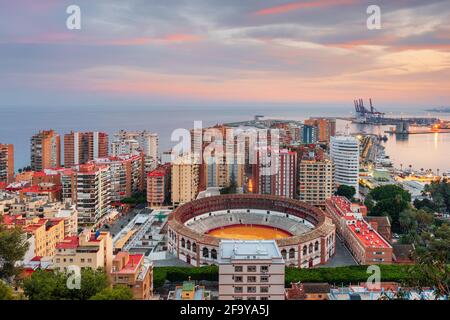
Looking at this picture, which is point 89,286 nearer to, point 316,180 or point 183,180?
point 183,180

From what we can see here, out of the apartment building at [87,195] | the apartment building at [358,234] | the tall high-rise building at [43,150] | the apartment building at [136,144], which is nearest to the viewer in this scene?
the apartment building at [358,234]

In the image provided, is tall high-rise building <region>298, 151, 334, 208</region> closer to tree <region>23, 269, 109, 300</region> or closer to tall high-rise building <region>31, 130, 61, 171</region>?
tree <region>23, 269, 109, 300</region>

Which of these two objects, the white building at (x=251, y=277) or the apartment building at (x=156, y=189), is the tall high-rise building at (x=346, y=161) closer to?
the apartment building at (x=156, y=189)

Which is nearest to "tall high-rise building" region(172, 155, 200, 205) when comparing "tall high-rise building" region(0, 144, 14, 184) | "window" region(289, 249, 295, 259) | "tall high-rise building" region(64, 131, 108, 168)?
"window" region(289, 249, 295, 259)

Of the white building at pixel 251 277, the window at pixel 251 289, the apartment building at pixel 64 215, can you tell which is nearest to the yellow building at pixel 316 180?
the apartment building at pixel 64 215

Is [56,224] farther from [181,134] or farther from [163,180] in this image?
[181,134]
